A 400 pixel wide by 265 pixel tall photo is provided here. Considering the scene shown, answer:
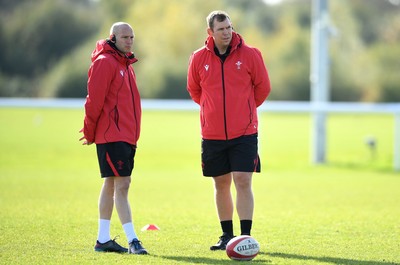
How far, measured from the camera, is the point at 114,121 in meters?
8.03

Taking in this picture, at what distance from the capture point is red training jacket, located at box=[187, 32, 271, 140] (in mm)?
8203

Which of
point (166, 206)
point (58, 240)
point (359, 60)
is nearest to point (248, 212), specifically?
point (58, 240)

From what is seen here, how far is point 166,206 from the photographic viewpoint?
12289mm

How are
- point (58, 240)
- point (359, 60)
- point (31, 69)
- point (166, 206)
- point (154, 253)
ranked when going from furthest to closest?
1. point (31, 69)
2. point (359, 60)
3. point (166, 206)
4. point (58, 240)
5. point (154, 253)

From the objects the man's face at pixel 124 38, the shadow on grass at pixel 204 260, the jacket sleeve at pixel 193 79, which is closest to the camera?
the shadow on grass at pixel 204 260

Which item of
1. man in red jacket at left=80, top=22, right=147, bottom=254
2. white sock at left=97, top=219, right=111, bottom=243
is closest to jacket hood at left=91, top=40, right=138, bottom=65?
man in red jacket at left=80, top=22, right=147, bottom=254

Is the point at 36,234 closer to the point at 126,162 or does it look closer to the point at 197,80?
the point at 126,162

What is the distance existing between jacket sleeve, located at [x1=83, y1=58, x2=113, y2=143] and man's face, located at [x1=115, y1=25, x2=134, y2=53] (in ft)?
0.74

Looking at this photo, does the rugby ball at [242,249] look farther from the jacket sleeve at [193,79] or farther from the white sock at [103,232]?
the jacket sleeve at [193,79]

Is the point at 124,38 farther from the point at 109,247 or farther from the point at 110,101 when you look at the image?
the point at 109,247

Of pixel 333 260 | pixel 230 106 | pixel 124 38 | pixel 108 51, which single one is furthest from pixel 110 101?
pixel 333 260

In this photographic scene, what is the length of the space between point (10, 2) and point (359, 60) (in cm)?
3745

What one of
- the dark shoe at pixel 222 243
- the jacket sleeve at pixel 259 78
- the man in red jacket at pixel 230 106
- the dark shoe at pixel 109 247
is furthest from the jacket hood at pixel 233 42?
the dark shoe at pixel 109 247

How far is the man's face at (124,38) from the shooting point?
8036 mm
